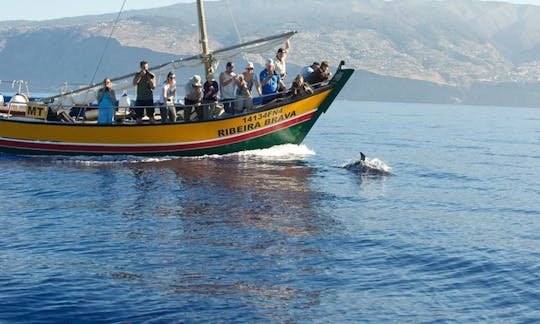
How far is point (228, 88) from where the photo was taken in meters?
28.6

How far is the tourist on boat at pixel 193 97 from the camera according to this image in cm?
2800

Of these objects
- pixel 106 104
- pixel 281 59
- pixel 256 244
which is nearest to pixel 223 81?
pixel 281 59

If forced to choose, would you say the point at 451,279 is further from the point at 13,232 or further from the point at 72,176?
the point at 72,176

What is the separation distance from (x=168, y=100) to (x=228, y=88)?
7.95 feet

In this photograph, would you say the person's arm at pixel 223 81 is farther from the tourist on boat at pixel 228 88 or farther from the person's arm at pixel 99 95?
the person's arm at pixel 99 95

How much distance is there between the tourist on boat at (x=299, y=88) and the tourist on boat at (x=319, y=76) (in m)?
0.40

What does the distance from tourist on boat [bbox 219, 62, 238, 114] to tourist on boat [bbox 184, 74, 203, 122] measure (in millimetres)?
900

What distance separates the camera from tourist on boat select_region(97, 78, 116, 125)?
27.6 metres

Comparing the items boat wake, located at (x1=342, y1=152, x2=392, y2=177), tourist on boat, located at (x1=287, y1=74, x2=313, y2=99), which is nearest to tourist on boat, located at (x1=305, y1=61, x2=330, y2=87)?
tourist on boat, located at (x1=287, y1=74, x2=313, y2=99)

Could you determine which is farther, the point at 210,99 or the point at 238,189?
the point at 210,99

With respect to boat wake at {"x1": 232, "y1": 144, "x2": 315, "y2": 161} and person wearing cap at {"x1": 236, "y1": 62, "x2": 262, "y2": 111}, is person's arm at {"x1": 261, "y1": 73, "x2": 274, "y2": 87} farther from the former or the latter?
boat wake at {"x1": 232, "y1": 144, "x2": 315, "y2": 161}

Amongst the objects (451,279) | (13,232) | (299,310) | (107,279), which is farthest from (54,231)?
(451,279)

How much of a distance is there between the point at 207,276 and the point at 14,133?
18731 mm

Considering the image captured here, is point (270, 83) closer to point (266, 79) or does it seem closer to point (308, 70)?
point (266, 79)
